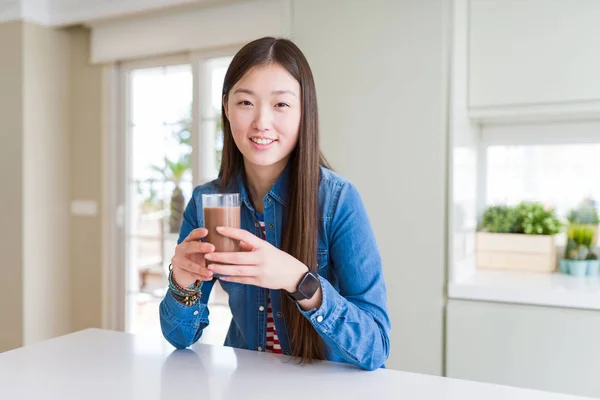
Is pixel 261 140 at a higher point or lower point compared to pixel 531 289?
higher

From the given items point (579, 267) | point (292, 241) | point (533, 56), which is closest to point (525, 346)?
point (579, 267)

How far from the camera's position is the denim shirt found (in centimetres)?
112

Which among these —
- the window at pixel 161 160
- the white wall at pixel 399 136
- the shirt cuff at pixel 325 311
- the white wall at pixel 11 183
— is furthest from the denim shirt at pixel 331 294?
the white wall at pixel 11 183

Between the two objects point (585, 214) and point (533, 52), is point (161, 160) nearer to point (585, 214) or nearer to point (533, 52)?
point (533, 52)

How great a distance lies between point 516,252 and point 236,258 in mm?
1922

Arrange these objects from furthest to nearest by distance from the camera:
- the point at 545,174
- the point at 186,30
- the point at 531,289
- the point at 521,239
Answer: the point at 186,30, the point at 545,174, the point at 521,239, the point at 531,289

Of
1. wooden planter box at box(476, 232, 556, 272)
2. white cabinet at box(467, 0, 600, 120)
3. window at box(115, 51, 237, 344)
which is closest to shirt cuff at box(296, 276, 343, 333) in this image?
white cabinet at box(467, 0, 600, 120)

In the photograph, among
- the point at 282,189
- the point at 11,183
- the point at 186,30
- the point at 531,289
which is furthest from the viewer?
the point at 11,183

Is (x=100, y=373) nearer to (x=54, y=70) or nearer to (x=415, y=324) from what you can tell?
(x=415, y=324)

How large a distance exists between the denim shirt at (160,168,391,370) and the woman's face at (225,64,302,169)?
13 centimetres

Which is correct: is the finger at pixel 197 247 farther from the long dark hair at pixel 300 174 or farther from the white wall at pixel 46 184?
the white wall at pixel 46 184

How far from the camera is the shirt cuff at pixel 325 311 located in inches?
43.0

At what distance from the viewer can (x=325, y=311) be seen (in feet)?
3.59

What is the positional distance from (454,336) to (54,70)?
2.98 metres
